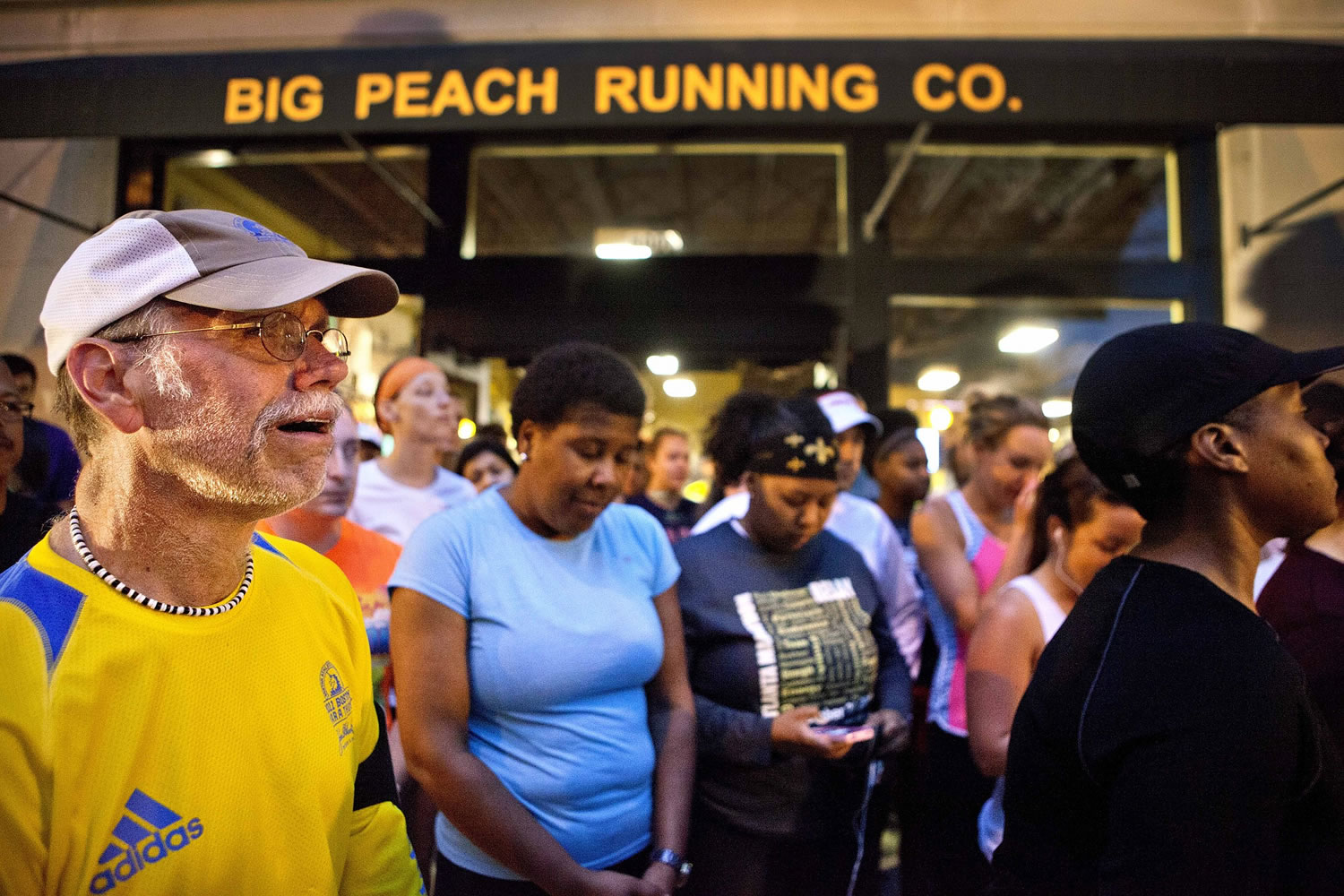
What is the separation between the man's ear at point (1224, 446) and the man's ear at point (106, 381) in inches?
67.6

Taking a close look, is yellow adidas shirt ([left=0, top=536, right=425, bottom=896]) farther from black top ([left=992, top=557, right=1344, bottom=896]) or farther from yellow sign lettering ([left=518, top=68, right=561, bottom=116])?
yellow sign lettering ([left=518, top=68, right=561, bottom=116])

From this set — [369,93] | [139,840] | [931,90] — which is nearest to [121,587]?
[139,840]

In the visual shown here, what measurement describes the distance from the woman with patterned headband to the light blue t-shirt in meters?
0.34

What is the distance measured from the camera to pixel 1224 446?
4.52 ft

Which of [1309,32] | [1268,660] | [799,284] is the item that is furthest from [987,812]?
[1309,32]

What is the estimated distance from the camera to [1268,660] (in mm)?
1240

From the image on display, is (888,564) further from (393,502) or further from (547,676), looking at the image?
(393,502)

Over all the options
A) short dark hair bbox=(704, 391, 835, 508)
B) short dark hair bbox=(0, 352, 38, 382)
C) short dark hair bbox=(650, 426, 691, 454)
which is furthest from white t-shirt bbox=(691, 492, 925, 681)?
short dark hair bbox=(0, 352, 38, 382)

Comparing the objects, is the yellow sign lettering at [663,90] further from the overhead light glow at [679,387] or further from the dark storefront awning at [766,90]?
the overhead light glow at [679,387]

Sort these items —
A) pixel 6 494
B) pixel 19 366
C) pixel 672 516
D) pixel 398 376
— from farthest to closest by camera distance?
pixel 672 516 → pixel 19 366 → pixel 398 376 → pixel 6 494

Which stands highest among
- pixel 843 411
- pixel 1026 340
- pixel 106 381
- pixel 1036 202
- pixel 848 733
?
pixel 1036 202

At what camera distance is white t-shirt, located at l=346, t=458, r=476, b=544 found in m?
3.61

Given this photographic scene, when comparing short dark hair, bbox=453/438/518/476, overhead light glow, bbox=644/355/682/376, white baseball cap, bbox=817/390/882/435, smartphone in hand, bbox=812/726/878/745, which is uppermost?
overhead light glow, bbox=644/355/682/376

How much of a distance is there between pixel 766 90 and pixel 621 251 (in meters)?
2.20
